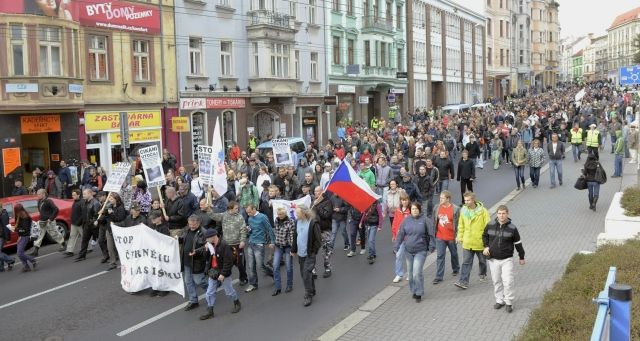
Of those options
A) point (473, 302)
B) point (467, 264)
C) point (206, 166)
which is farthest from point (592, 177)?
point (206, 166)

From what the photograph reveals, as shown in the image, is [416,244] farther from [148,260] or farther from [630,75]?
[630,75]

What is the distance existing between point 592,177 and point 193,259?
10478 mm

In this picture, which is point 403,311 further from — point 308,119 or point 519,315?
point 308,119

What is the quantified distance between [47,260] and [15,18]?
11.1 m

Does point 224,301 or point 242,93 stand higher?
point 242,93

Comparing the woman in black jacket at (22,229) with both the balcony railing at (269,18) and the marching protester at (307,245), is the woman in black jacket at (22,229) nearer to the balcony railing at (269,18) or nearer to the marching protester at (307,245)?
the marching protester at (307,245)

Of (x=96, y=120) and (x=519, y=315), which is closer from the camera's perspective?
(x=519, y=315)

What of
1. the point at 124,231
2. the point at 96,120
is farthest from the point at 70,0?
the point at 124,231

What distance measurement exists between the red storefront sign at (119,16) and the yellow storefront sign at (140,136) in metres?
4.08

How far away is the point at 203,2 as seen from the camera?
30.2 m

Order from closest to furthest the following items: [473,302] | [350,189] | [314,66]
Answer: [473,302] < [350,189] < [314,66]

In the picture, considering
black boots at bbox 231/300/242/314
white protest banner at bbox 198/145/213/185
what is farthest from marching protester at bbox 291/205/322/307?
white protest banner at bbox 198/145/213/185

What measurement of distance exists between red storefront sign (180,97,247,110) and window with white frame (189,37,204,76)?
1261mm

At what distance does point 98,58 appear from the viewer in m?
25.7
